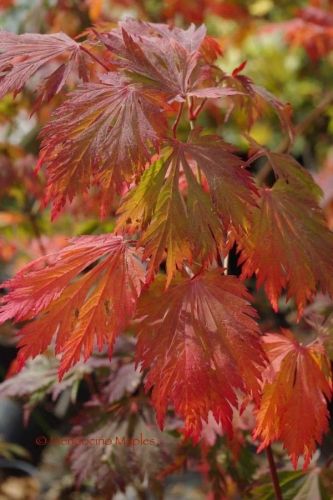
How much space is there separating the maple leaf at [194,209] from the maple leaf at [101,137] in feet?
0.11

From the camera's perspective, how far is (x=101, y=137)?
59 centimetres

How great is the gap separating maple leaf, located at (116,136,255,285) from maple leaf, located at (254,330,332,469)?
0.17m

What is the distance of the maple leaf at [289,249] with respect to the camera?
0.62 m

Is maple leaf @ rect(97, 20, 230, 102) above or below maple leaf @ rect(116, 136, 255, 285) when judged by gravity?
above

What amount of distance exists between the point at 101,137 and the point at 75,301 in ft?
0.55

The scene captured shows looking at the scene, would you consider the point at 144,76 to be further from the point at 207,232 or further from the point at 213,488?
the point at 213,488

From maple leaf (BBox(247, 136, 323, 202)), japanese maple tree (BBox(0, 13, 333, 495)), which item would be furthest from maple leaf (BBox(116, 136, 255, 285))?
maple leaf (BBox(247, 136, 323, 202))

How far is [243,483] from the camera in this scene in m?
0.98

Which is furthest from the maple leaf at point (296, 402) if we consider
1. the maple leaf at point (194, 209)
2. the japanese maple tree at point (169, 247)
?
the maple leaf at point (194, 209)

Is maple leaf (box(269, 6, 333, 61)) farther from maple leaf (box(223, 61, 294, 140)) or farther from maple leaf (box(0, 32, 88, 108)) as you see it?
maple leaf (box(0, 32, 88, 108))

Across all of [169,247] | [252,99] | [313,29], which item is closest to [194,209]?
[169,247]

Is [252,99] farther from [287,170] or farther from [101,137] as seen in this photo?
[101,137]

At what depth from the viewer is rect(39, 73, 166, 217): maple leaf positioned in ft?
1.89

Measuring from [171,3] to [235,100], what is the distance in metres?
1.27
